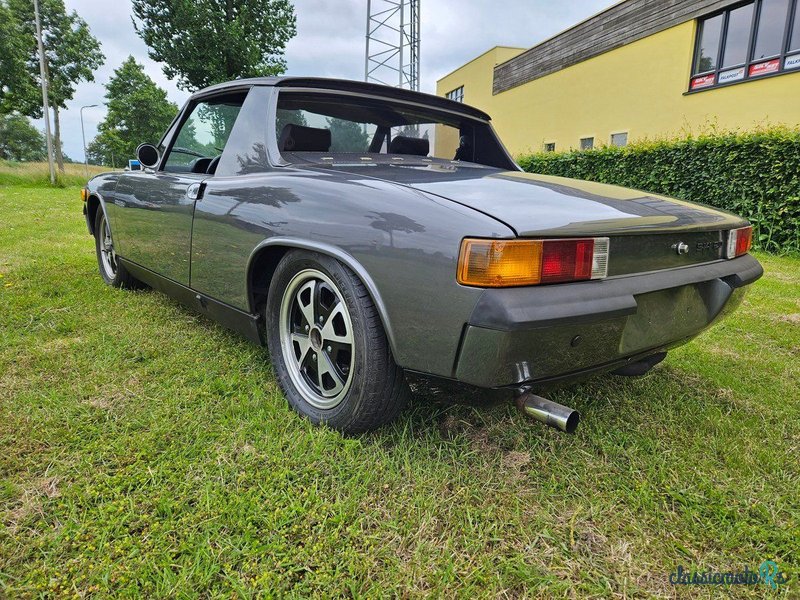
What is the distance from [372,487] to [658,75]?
14.4m

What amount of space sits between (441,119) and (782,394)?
91.8 inches

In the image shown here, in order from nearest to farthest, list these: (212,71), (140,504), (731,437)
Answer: (140,504), (731,437), (212,71)

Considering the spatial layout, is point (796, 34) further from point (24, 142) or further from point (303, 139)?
point (24, 142)

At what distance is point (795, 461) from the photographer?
186cm

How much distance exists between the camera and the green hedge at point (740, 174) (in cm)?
696

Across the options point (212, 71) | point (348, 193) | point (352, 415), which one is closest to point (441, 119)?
point (348, 193)

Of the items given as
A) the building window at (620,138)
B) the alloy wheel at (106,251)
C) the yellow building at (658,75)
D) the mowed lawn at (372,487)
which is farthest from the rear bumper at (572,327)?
the building window at (620,138)

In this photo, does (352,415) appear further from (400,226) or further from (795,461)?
(795,461)

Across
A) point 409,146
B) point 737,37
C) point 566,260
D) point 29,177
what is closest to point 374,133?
point 409,146

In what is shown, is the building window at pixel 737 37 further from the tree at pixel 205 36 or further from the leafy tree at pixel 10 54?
the leafy tree at pixel 10 54

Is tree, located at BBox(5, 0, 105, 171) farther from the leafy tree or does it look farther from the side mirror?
the side mirror

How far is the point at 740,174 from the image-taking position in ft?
24.4

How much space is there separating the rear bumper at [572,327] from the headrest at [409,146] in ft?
→ 5.29

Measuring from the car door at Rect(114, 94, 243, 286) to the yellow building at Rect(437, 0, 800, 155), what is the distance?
10.2 m
